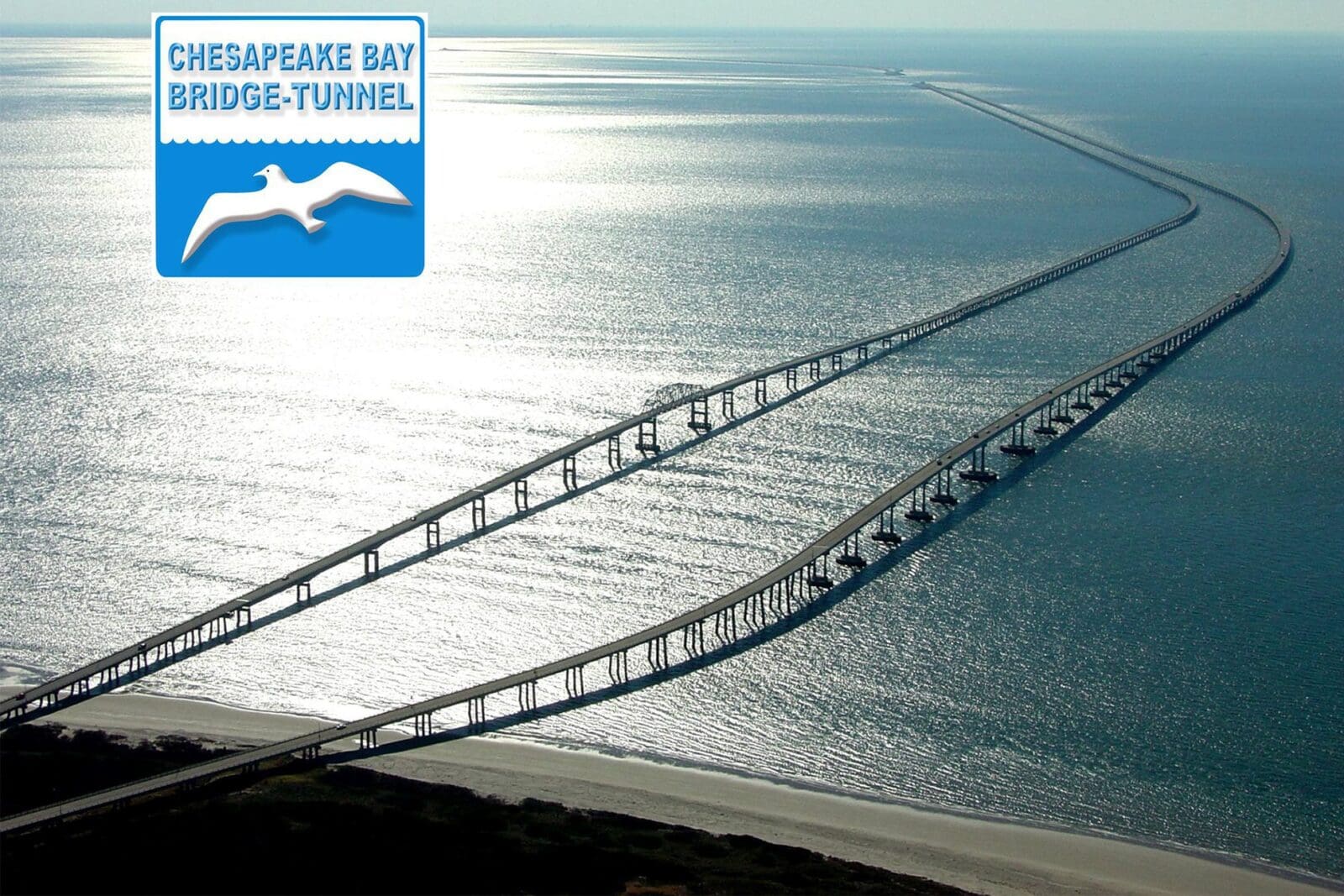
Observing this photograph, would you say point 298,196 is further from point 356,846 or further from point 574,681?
point 356,846

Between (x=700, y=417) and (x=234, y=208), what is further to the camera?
(x=700, y=417)

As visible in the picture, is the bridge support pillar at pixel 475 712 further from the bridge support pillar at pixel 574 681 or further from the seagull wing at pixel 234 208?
the seagull wing at pixel 234 208

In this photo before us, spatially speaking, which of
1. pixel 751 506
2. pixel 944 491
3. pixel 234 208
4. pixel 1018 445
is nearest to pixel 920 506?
pixel 944 491

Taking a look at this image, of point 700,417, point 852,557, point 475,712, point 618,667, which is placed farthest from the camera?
point 700,417

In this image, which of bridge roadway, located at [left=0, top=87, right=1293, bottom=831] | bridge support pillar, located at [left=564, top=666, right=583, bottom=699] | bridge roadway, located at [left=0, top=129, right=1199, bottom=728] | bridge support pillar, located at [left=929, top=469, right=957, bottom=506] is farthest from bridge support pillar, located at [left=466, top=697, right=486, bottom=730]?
bridge support pillar, located at [left=929, top=469, right=957, bottom=506]

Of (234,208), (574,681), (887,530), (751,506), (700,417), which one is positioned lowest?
(574,681)

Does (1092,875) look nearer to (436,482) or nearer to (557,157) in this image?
(436,482)
